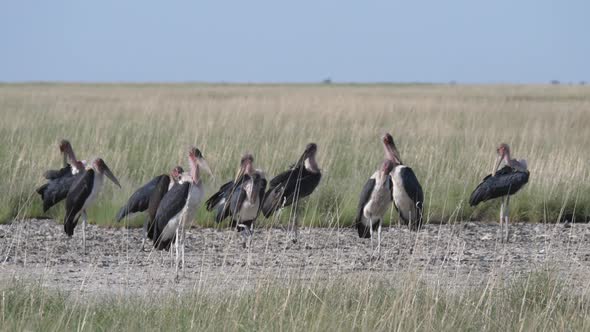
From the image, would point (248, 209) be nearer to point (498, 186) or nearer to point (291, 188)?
point (291, 188)

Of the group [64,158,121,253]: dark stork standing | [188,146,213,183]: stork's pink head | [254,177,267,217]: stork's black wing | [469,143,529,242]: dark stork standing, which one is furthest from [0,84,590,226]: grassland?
[188,146,213,183]: stork's pink head

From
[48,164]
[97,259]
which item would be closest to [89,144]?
[48,164]

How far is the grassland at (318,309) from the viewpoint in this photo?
5504mm

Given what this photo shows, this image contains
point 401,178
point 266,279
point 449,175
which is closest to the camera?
point 266,279

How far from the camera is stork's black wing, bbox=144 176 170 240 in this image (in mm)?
8641

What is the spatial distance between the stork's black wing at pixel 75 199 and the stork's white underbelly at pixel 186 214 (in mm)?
1055

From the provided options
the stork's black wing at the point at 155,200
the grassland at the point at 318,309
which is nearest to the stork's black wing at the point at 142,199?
the stork's black wing at the point at 155,200

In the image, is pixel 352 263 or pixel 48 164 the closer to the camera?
pixel 352 263

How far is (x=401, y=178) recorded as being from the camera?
365 inches

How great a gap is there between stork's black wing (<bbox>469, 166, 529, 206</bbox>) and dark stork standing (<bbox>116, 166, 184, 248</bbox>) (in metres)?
2.93

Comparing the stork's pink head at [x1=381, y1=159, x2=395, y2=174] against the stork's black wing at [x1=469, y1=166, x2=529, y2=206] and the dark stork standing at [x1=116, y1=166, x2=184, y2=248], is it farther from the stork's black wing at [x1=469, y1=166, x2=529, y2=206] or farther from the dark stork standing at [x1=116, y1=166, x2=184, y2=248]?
the dark stork standing at [x1=116, y1=166, x2=184, y2=248]

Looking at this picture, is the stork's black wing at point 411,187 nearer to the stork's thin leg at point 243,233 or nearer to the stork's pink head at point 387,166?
the stork's pink head at point 387,166

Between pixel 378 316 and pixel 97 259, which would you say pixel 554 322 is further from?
pixel 97 259

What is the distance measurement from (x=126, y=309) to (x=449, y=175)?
23.3 feet
